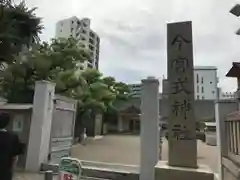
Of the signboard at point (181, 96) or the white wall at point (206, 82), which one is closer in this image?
the signboard at point (181, 96)

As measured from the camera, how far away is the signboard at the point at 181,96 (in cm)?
376

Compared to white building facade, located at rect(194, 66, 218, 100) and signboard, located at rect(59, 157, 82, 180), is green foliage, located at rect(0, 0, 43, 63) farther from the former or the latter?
white building facade, located at rect(194, 66, 218, 100)

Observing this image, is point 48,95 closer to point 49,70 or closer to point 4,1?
point 4,1

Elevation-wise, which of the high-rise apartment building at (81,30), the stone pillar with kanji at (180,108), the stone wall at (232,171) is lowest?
the stone wall at (232,171)

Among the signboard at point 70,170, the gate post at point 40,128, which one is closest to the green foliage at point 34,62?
the gate post at point 40,128

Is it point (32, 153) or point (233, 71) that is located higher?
point (233, 71)

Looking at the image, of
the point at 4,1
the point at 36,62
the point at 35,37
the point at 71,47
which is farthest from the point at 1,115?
the point at 71,47

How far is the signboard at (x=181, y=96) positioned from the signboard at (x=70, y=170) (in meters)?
1.36

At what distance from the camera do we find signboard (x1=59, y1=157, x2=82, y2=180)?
369 cm

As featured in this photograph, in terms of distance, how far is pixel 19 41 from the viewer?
6.77 m

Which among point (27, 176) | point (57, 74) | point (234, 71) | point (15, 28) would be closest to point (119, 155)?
point (57, 74)

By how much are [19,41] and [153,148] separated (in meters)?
4.50

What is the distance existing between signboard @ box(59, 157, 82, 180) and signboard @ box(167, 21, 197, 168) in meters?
1.36

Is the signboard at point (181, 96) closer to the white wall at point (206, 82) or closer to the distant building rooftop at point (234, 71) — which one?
the distant building rooftop at point (234, 71)
